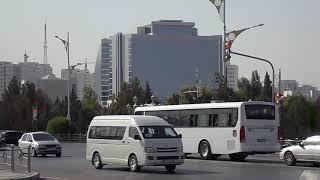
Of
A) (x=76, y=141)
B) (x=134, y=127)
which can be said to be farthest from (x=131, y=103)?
(x=134, y=127)

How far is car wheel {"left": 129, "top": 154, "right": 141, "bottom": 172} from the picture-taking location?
81.3 feet

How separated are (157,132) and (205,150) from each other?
9.44m

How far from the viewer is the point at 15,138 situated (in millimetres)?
60344

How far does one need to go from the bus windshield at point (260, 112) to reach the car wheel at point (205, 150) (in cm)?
305

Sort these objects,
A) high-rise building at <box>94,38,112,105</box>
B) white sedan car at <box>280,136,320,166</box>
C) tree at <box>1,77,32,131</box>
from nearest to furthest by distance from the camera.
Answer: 1. white sedan car at <box>280,136,320,166</box>
2. tree at <box>1,77,32,131</box>
3. high-rise building at <box>94,38,112,105</box>

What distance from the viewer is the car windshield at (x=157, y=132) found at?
81.1 ft

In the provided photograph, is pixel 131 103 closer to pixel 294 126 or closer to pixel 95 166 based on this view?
pixel 294 126

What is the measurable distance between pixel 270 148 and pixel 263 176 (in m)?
10.4

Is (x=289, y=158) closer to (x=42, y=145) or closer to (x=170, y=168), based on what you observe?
(x=170, y=168)

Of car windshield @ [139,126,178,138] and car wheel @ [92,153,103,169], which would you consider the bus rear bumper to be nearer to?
car windshield @ [139,126,178,138]

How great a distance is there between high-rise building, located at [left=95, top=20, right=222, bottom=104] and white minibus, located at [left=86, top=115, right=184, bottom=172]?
10020 cm

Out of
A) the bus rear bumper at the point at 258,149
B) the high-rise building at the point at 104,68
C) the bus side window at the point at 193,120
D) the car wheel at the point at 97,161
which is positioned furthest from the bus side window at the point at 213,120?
the high-rise building at the point at 104,68

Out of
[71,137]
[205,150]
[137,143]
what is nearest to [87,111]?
[71,137]

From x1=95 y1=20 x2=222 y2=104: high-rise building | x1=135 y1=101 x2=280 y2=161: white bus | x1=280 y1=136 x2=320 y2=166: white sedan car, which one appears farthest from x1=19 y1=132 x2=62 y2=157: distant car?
x1=95 y1=20 x2=222 y2=104: high-rise building
